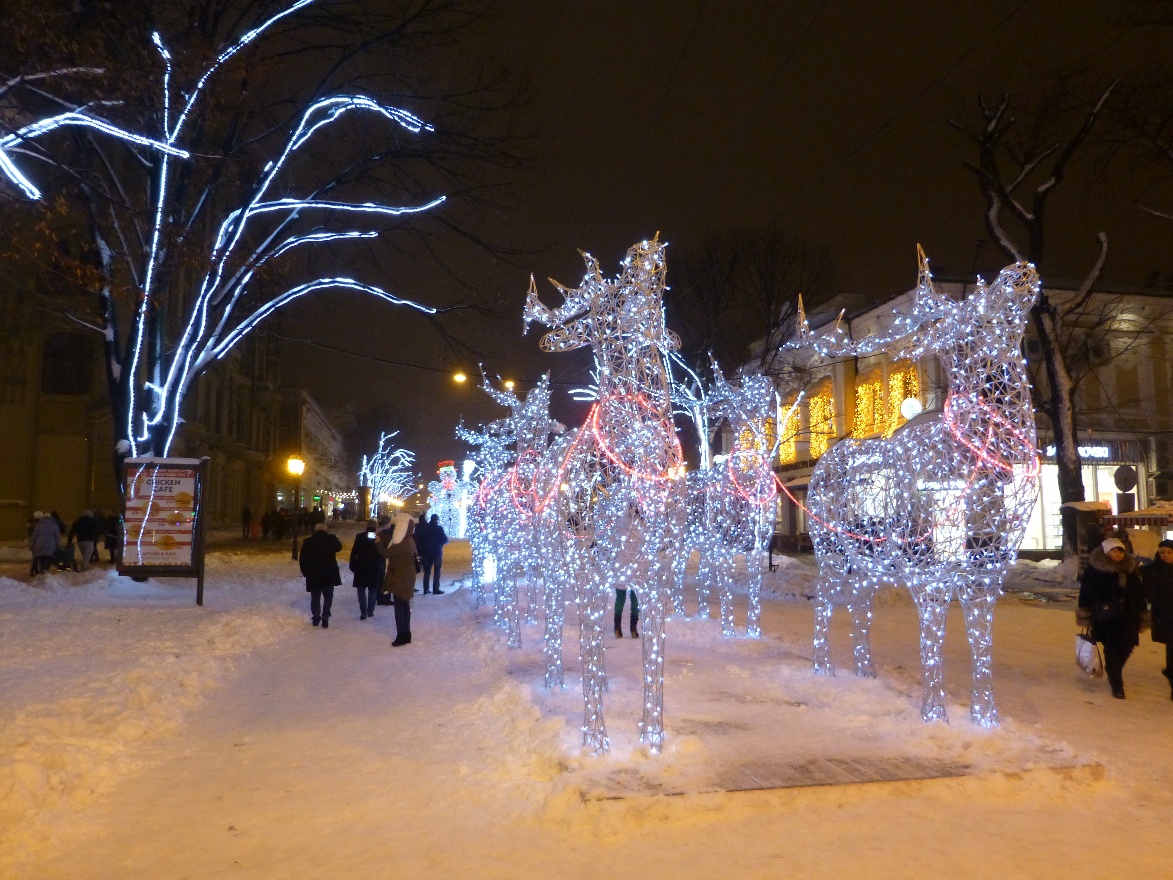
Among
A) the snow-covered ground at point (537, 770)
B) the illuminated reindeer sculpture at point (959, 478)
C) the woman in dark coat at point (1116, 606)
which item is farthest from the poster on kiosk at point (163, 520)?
the woman in dark coat at point (1116, 606)

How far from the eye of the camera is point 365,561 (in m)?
12.7

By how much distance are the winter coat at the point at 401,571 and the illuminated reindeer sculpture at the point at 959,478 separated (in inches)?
211

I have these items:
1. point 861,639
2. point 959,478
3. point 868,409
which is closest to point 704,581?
point 861,639

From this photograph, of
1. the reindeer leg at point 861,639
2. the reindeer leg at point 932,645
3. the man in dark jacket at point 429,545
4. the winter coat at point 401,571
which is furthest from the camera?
the man in dark jacket at point 429,545

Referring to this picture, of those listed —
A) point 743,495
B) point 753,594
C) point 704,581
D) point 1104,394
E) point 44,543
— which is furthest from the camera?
point 1104,394

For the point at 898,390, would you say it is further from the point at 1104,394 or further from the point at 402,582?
the point at 402,582

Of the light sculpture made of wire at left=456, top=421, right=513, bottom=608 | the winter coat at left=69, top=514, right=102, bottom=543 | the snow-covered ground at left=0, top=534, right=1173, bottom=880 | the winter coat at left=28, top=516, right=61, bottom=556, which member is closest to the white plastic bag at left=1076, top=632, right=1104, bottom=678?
the snow-covered ground at left=0, top=534, right=1173, bottom=880

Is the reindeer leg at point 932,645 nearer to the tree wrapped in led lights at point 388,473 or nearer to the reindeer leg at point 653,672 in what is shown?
the reindeer leg at point 653,672

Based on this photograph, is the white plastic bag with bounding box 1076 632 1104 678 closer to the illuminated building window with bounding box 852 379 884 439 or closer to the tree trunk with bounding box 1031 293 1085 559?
the tree trunk with bounding box 1031 293 1085 559

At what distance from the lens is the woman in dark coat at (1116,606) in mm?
7902

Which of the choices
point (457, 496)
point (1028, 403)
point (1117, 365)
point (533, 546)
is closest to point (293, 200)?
point (533, 546)

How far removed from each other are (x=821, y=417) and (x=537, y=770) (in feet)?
99.1

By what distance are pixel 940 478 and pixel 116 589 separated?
13.4m

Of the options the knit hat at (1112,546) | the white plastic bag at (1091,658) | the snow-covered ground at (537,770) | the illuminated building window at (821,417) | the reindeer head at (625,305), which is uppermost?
A: the illuminated building window at (821,417)
